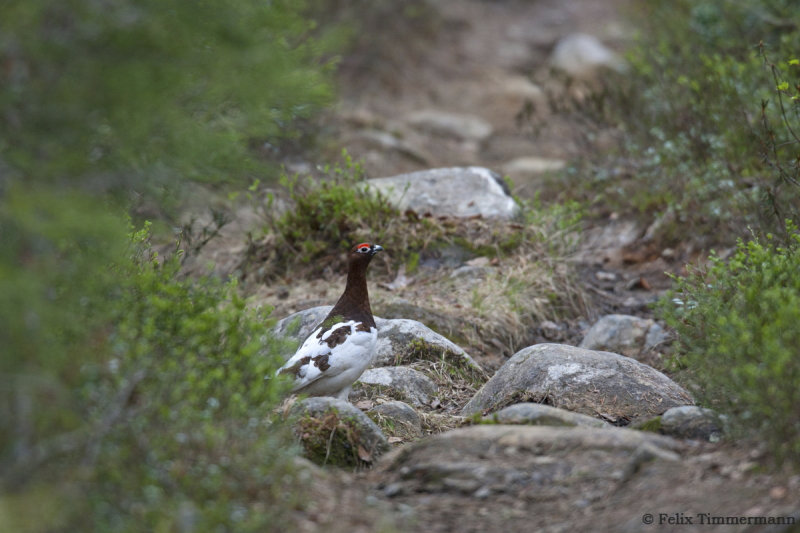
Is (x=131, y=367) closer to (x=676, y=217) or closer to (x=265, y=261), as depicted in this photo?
(x=265, y=261)

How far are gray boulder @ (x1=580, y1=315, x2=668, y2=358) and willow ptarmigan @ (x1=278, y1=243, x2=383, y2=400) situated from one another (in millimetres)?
2454

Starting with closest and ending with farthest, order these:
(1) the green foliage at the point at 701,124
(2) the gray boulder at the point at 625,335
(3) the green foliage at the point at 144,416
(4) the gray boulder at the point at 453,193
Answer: (3) the green foliage at the point at 144,416, (2) the gray boulder at the point at 625,335, (1) the green foliage at the point at 701,124, (4) the gray boulder at the point at 453,193

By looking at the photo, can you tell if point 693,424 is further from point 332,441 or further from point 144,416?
point 144,416

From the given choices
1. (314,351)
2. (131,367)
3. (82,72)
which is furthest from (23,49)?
(314,351)

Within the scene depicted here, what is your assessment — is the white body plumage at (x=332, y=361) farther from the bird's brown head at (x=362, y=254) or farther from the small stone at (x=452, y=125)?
the small stone at (x=452, y=125)

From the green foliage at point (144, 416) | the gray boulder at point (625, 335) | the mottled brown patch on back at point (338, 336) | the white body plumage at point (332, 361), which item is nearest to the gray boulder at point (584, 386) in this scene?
the white body plumage at point (332, 361)

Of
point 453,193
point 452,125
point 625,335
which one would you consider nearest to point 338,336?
point 625,335

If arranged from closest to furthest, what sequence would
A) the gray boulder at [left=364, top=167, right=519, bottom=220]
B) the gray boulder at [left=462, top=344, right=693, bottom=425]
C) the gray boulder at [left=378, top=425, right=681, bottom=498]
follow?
1. the gray boulder at [left=378, top=425, right=681, bottom=498]
2. the gray boulder at [left=462, top=344, right=693, bottom=425]
3. the gray boulder at [left=364, top=167, right=519, bottom=220]

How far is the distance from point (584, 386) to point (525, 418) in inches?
42.2

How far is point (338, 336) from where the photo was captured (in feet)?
17.5

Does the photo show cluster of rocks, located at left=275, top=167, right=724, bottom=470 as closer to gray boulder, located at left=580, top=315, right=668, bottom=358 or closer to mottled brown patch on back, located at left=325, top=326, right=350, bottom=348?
gray boulder, located at left=580, top=315, right=668, bottom=358

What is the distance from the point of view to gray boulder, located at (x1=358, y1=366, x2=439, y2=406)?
5883mm

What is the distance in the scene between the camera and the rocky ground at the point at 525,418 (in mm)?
3498

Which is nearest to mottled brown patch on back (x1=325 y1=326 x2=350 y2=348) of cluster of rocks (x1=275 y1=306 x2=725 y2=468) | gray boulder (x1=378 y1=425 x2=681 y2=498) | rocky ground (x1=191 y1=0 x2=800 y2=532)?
cluster of rocks (x1=275 y1=306 x2=725 y2=468)
